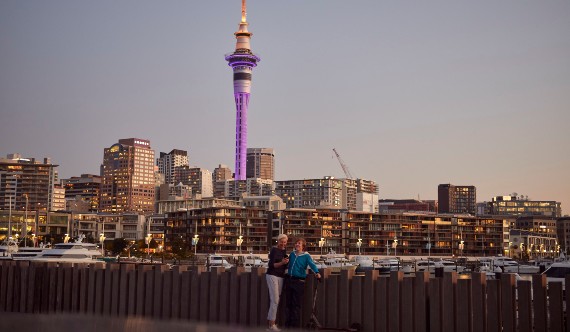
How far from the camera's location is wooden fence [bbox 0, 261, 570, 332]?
1454cm

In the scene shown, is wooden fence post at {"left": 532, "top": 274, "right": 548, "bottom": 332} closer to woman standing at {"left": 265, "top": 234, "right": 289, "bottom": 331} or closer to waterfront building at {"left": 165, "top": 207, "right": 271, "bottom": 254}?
woman standing at {"left": 265, "top": 234, "right": 289, "bottom": 331}

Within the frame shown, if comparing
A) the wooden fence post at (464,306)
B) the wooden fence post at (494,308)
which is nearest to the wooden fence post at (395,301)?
the wooden fence post at (464,306)

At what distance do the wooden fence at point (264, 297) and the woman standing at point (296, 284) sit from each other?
0.25 meters

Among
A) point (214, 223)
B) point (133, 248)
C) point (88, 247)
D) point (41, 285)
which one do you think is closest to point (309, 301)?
point (41, 285)

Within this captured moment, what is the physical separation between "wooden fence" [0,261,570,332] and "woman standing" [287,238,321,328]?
0.25m

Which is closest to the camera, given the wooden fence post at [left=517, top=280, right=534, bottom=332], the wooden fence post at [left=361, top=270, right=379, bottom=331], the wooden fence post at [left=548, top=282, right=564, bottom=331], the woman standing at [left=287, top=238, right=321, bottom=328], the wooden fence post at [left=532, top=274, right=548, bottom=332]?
the wooden fence post at [left=548, top=282, right=564, bottom=331]

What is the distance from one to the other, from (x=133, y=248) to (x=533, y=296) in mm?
185905

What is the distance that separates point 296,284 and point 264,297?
1.00 metres

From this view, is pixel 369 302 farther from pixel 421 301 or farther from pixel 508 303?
pixel 508 303

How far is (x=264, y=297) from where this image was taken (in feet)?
55.7

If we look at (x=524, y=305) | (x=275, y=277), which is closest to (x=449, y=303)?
(x=524, y=305)

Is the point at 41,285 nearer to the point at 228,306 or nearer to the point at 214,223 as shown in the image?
the point at 228,306

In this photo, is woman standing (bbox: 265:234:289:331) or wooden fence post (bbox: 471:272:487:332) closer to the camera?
wooden fence post (bbox: 471:272:487:332)

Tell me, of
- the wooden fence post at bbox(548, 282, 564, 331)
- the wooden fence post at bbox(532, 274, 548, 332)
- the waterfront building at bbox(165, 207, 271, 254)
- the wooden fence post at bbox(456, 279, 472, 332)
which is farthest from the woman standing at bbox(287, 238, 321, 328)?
the waterfront building at bbox(165, 207, 271, 254)
